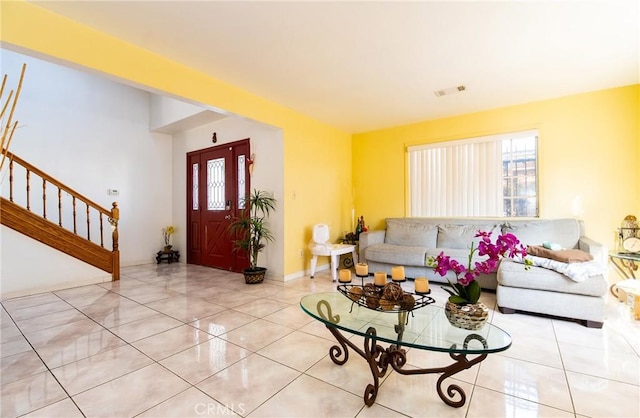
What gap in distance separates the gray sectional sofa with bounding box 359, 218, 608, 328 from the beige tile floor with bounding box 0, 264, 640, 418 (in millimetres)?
184

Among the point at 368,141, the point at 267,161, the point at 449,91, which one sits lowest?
the point at 267,161

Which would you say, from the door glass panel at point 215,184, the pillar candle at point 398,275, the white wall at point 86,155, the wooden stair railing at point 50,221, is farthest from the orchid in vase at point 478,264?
the white wall at point 86,155

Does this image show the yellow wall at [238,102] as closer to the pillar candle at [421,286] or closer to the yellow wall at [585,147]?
the yellow wall at [585,147]

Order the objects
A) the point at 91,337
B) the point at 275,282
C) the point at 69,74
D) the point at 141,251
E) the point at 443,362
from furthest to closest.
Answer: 1. the point at 141,251
2. the point at 69,74
3. the point at 275,282
4. the point at 91,337
5. the point at 443,362

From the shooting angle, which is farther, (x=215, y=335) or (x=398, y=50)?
(x=398, y=50)

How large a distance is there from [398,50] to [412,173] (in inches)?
100

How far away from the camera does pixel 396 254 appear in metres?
4.07

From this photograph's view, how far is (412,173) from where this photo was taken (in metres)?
4.91

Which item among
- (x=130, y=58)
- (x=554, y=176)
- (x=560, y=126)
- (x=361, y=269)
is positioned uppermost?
(x=130, y=58)

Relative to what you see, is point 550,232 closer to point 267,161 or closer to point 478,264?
point 478,264

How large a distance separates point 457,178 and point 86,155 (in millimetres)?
6294

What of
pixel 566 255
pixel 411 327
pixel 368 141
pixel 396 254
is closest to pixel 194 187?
pixel 368 141

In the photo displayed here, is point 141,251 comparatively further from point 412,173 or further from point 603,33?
point 603,33

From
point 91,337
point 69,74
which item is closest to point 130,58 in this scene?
point 91,337
